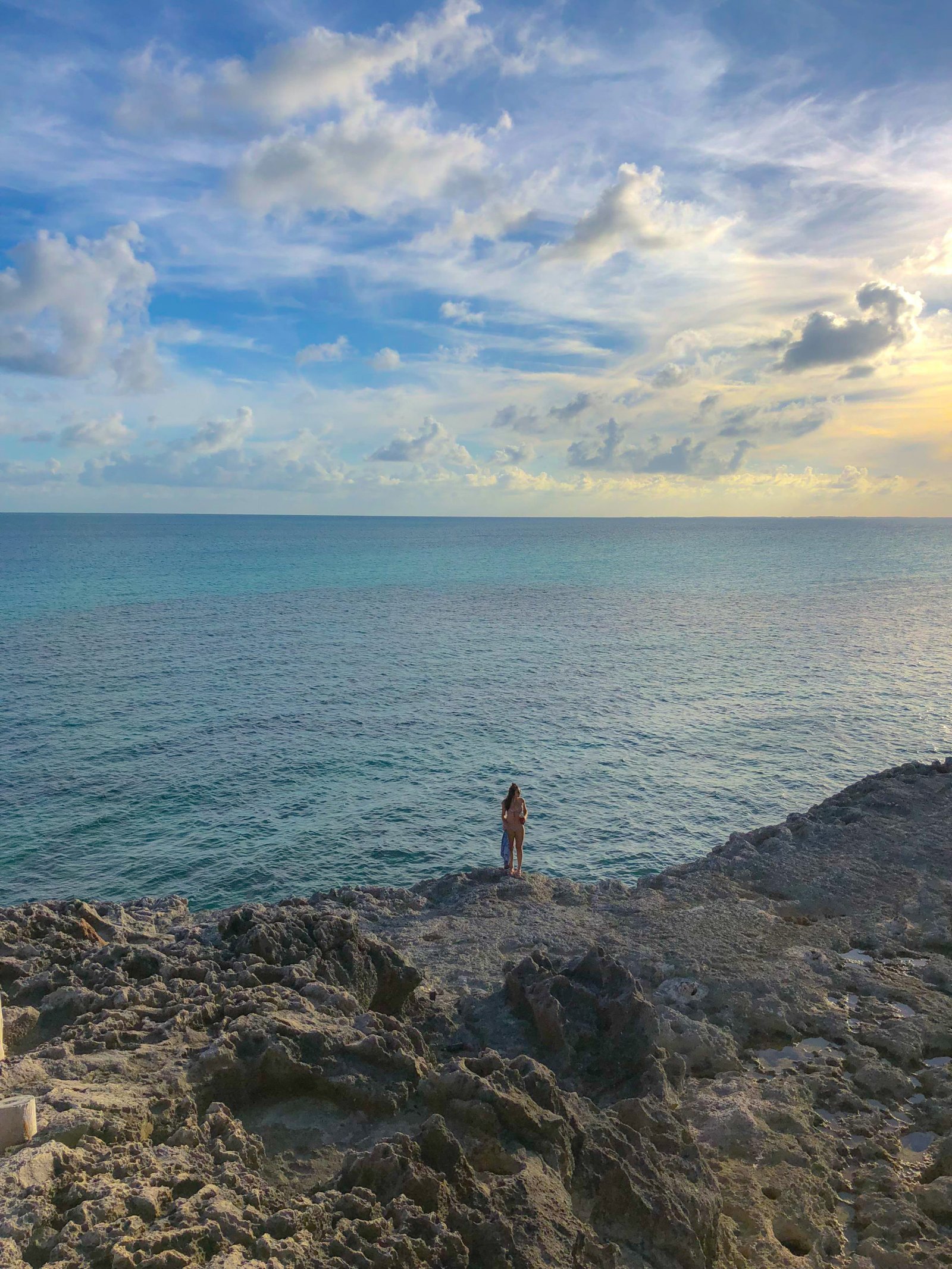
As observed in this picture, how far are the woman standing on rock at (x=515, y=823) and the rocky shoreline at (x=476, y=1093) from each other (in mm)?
4390

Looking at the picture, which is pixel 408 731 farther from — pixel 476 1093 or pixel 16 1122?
pixel 16 1122

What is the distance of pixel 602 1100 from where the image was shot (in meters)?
12.1

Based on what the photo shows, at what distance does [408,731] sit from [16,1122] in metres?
34.1

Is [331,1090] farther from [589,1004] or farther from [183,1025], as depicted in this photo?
[589,1004]

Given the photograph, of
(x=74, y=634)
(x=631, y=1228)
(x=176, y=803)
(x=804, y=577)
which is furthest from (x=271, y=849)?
(x=804, y=577)

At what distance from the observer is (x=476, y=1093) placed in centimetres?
1018

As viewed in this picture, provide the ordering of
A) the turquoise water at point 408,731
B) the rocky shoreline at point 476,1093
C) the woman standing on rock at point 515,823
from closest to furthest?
the rocky shoreline at point 476,1093
the woman standing on rock at point 515,823
the turquoise water at point 408,731

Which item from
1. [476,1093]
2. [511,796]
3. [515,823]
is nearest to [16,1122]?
[476,1093]

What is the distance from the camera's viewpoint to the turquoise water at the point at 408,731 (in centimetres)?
2927

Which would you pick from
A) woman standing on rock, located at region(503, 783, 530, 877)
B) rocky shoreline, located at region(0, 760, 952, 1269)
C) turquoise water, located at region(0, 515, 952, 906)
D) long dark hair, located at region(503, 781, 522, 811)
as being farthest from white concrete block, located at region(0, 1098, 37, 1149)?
turquoise water, located at region(0, 515, 952, 906)

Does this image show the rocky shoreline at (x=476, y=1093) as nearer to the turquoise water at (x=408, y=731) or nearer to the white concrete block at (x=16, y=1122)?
the white concrete block at (x=16, y=1122)

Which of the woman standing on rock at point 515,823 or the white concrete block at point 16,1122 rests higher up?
the white concrete block at point 16,1122

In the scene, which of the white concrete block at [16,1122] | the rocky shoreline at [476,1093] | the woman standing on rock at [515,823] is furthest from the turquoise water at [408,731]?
the white concrete block at [16,1122]

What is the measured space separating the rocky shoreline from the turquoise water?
10.6 metres
